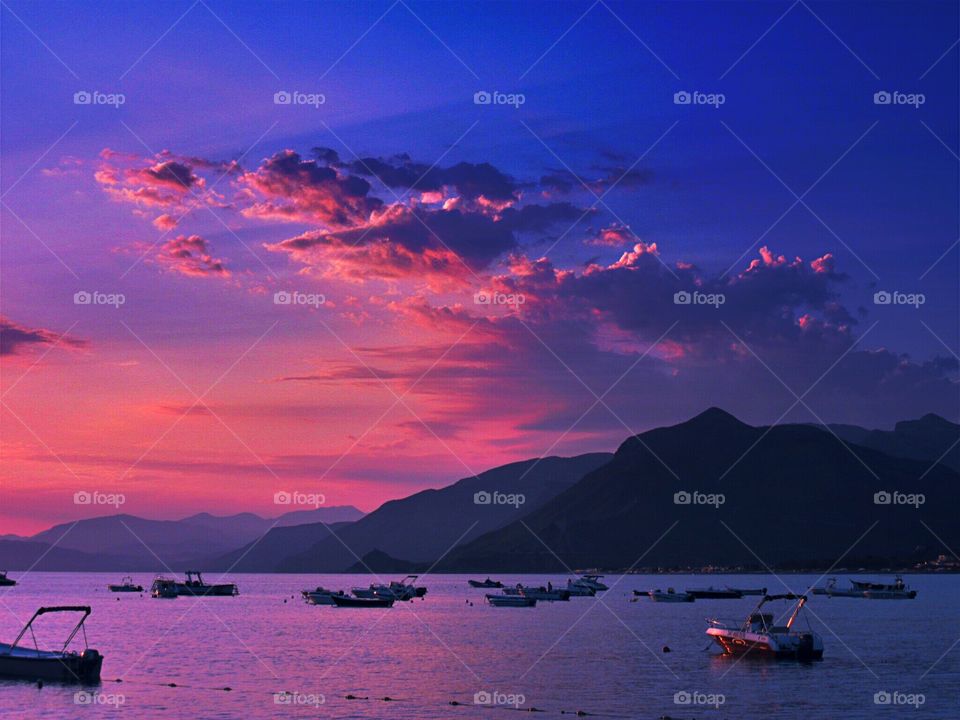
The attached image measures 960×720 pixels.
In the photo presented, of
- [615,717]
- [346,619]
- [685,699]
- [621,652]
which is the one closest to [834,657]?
[621,652]

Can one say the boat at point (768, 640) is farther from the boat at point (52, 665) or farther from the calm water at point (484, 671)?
the boat at point (52, 665)

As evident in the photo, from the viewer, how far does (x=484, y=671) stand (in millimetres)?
85250

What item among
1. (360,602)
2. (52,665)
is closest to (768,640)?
(52,665)

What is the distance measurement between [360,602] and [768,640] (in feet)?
374

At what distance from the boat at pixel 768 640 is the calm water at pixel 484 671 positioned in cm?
125

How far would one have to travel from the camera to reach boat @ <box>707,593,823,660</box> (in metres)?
88.2

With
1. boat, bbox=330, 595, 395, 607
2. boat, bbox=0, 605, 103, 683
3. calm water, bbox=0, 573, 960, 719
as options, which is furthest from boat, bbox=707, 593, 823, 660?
boat, bbox=330, 595, 395, 607

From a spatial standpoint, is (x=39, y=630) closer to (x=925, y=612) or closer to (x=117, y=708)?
(x=117, y=708)

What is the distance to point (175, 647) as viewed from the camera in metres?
110

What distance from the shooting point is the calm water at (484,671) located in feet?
211

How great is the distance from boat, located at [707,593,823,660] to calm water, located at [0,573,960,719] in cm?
125

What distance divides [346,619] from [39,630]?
44.4 m

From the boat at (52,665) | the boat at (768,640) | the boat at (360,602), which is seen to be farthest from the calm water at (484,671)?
the boat at (360,602)

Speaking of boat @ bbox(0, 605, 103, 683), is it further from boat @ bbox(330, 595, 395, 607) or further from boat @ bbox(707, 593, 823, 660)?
boat @ bbox(330, 595, 395, 607)
